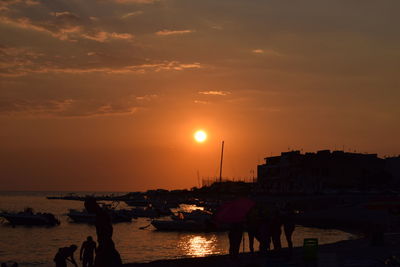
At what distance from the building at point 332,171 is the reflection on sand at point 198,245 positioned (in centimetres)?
7051

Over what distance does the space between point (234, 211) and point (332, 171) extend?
11157 cm

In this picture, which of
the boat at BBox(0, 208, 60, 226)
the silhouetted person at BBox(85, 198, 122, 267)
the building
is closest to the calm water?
the boat at BBox(0, 208, 60, 226)

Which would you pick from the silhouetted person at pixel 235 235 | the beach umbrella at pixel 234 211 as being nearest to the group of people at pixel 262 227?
the silhouetted person at pixel 235 235

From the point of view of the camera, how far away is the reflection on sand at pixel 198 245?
48916 millimetres

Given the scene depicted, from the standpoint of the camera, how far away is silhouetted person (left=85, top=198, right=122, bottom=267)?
A: 1323 centimetres

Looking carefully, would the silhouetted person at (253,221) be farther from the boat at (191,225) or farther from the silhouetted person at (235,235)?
the boat at (191,225)

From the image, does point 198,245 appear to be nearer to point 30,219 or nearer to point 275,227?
point 275,227

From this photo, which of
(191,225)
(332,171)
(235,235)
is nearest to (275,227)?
(235,235)

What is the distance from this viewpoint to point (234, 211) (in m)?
21.1

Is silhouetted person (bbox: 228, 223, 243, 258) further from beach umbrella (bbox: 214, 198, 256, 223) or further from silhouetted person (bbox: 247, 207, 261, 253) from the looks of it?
beach umbrella (bbox: 214, 198, 256, 223)

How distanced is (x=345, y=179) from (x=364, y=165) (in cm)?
643

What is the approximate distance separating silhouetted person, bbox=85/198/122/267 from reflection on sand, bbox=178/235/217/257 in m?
32.8

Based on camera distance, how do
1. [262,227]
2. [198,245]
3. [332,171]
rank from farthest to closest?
1. [332,171]
2. [198,245]
3. [262,227]

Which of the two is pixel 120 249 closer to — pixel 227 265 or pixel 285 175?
pixel 227 265
